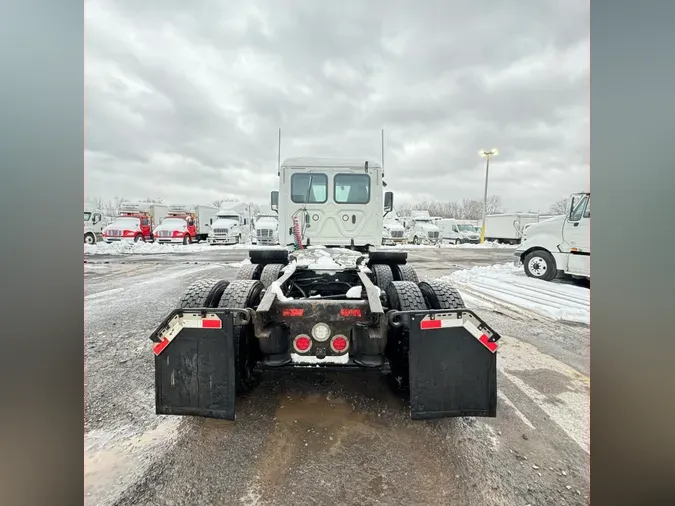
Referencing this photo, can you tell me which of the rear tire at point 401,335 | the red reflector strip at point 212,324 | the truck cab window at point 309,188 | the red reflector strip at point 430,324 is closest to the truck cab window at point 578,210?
the truck cab window at point 309,188

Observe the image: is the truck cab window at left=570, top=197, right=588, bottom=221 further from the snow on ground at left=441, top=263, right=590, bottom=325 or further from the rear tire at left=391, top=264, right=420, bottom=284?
the rear tire at left=391, top=264, right=420, bottom=284

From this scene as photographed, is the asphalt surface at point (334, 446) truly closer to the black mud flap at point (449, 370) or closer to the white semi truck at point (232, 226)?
the black mud flap at point (449, 370)

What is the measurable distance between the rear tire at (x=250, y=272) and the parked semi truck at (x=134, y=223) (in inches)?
714

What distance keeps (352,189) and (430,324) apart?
12.0ft

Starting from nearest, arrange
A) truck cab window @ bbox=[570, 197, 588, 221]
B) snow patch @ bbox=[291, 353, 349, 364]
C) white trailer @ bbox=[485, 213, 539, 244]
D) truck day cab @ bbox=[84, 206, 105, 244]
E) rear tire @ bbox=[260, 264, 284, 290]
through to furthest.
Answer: truck day cab @ bbox=[84, 206, 105, 244]
snow patch @ bbox=[291, 353, 349, 364]
rear tire @ bbox=[260, 264, 284, 290]
truck cab window @ bbox=[570, 197, 588, 221]
white trailer @ bbox=[485, 213, 539, 244]

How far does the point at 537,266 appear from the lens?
8383 mm

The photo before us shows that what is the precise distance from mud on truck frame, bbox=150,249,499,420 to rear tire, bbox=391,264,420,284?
166 centimetres

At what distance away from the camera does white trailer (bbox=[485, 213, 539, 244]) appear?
25828 millimetres

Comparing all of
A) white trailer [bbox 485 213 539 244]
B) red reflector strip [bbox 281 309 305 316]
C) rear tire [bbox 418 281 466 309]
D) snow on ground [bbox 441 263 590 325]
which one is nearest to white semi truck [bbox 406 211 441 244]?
white trailer [bbox 485 213 539 244]

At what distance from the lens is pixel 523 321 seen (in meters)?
4.82
